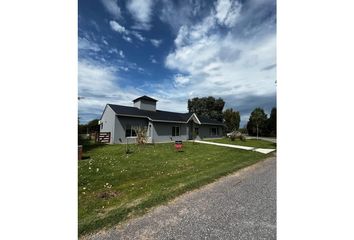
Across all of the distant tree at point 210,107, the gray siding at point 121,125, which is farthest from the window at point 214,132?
the distant tree at point 210,107

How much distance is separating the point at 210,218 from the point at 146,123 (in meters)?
15.7

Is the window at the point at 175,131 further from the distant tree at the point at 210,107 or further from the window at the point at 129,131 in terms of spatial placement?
the distant tree at the point at 210,107

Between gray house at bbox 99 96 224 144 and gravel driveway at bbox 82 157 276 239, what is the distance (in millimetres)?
13243

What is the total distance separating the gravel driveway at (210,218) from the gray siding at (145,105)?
55.8ft

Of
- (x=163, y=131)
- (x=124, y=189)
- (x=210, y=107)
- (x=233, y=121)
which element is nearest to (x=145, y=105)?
(x=163, y=131)

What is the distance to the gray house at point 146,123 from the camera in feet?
53.1

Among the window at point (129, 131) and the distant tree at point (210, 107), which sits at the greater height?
the distant tree at point (210, 107)

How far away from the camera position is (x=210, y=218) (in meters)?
3.01

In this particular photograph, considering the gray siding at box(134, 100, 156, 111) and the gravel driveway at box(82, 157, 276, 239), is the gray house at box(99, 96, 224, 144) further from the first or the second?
the gravel driveway at box(82, 157, 276, 239)

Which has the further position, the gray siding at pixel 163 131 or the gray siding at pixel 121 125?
the gray siding at pixel 163 131

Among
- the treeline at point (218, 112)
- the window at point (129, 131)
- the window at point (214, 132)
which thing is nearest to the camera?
the window at point (129, 131)

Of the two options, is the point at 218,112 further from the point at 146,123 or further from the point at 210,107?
the point at 146,123

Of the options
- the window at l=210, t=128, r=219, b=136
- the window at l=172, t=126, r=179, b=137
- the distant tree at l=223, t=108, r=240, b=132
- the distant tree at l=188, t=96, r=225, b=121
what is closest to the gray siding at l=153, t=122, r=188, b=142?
the window at l=172, t=126, r=179, b=137
